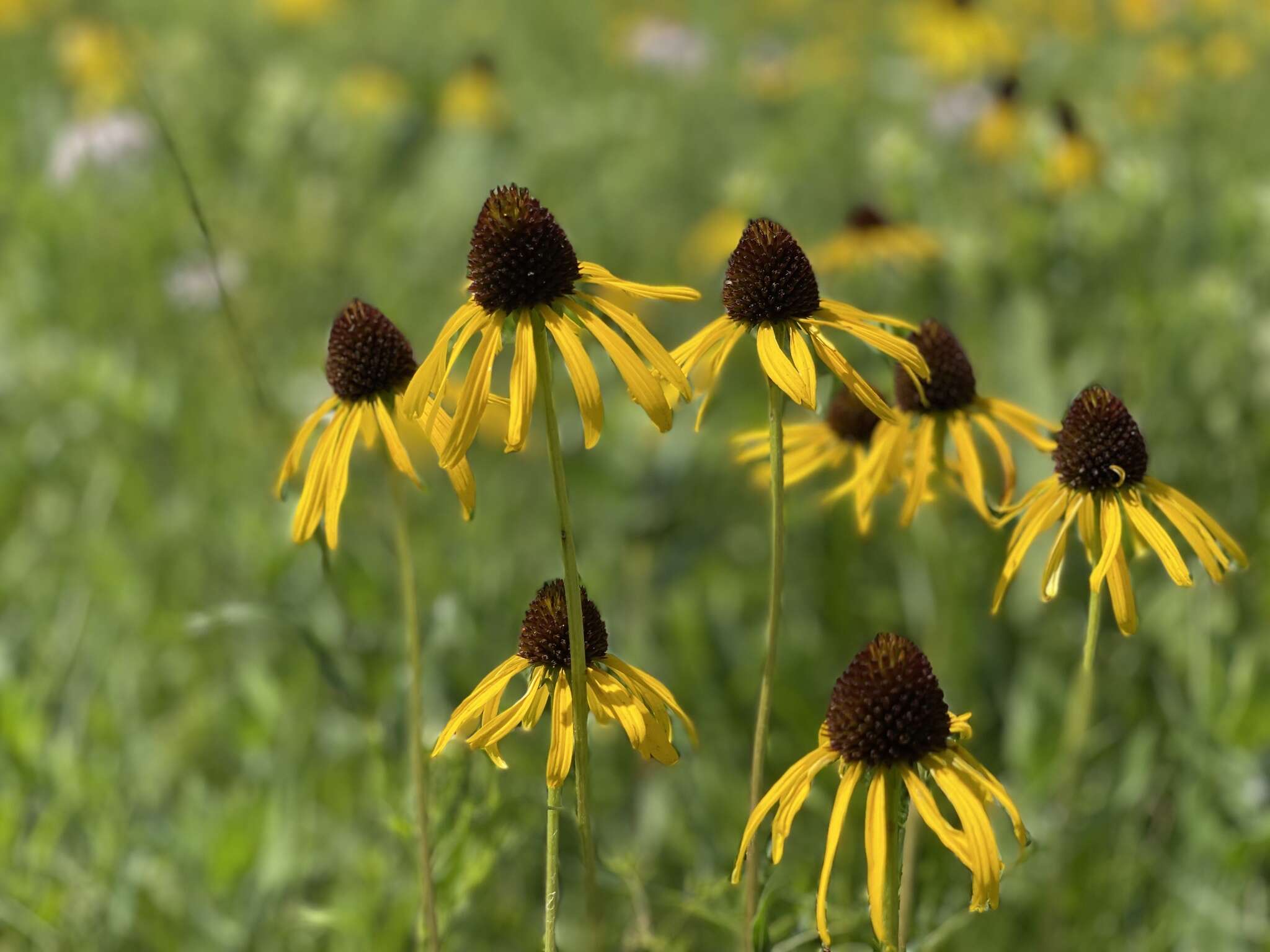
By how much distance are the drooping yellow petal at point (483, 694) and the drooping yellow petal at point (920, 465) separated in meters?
0.44

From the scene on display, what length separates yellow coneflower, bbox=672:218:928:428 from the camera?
117 cm

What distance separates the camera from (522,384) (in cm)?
104

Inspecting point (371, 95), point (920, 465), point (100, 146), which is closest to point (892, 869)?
point (920, 465)

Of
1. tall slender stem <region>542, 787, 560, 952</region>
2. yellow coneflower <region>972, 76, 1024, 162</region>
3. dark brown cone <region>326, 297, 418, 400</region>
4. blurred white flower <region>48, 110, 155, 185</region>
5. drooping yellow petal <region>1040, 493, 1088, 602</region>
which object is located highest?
blurred white flower <region>48, 110, 155, 185</region>

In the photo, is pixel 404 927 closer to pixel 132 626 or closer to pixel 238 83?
pixel 132 626

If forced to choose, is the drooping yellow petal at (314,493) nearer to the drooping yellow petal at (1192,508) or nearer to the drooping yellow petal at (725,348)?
the drooping yellow petal at (725,348)

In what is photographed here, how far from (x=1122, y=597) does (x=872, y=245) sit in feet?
6.95

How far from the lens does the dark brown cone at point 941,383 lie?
155 cm

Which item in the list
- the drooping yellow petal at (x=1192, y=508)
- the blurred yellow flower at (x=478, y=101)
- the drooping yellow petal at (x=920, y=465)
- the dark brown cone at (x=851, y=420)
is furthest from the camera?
the blurred yellow flower at (x=478, y=101)

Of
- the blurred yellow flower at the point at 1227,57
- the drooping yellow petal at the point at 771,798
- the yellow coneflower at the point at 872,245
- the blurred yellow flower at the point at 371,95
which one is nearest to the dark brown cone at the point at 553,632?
the drooping yellow petal at the point at 771,798

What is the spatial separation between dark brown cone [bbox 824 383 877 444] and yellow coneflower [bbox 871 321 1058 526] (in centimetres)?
8

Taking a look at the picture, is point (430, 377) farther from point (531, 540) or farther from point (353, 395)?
point (531, 540)

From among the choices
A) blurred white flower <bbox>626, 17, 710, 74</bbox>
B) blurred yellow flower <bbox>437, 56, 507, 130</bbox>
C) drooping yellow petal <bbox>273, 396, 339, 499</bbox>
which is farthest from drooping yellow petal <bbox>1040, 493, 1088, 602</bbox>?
blurred white flower <bbox>626, 17, 710, 74</bbox>

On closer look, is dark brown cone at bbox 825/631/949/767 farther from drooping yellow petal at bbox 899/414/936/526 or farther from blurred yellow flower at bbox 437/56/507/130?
blurred yellow flower at bbox 437/56/507/130
